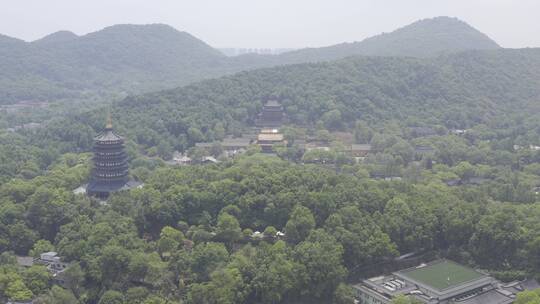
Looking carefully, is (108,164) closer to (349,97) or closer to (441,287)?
(441,287)

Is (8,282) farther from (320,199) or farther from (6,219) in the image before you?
(320,199)

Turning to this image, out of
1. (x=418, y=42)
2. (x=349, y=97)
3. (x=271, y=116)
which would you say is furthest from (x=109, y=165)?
(x=418, y=42)

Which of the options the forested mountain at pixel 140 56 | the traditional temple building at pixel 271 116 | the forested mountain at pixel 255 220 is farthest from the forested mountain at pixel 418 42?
the forested mountain at pixel 255 220

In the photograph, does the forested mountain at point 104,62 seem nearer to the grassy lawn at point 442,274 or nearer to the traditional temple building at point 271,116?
the traditional temple building at point 271,116

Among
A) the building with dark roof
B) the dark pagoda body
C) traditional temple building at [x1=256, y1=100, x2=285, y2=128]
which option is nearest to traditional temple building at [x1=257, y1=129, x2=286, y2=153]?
traditional temple building at [x1=256, y1=100, x2=285, y2=128]

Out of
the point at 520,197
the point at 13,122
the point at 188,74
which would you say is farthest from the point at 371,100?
the point at 188,74

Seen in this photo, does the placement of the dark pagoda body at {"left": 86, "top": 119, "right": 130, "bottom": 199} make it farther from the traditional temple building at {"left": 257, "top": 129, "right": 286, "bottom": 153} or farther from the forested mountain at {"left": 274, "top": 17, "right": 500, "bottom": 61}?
the forested mountain at {"left": 274, "top": 17, "right": 500, "bottom": 61}
